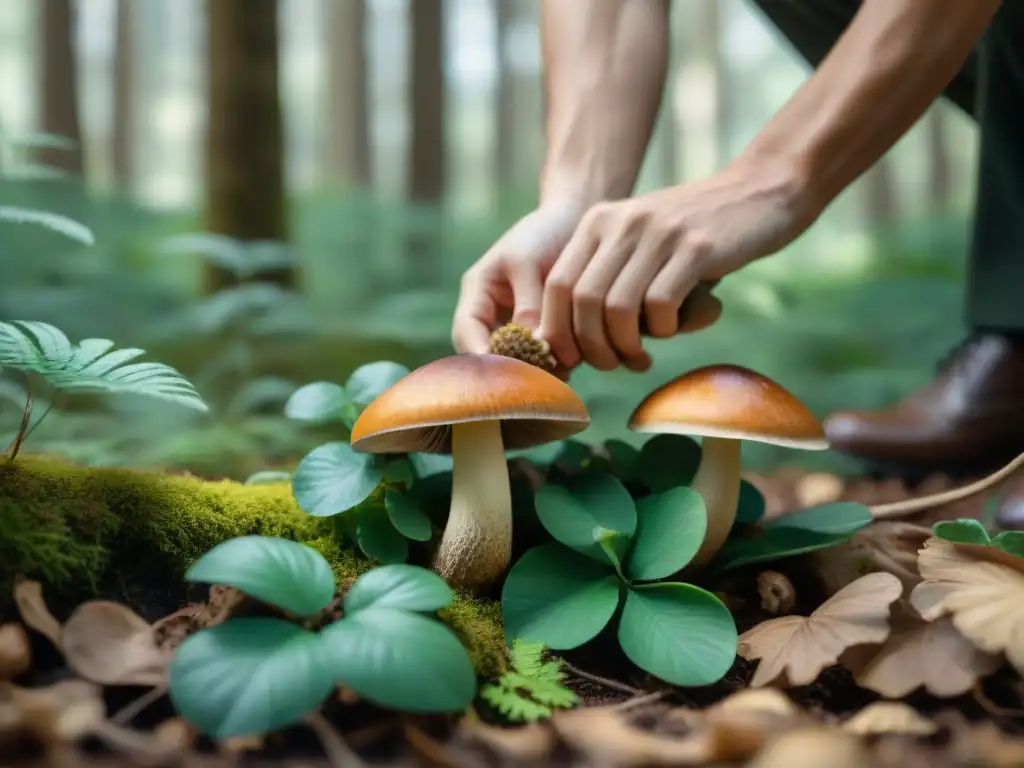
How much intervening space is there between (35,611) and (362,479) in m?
0.49

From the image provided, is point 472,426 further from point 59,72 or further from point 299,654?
point 59,72

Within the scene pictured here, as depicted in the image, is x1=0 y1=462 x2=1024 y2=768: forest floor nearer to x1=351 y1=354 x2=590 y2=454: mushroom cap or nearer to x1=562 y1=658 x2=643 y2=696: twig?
x1=562 y1=658 x2=643 y2=696: twig

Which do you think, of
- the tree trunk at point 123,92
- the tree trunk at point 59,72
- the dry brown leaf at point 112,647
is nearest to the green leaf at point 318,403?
the dry brown leaf at point 112,647

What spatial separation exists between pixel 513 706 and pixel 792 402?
2.35 ft

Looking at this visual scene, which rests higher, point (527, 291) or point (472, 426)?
point (527, 291)

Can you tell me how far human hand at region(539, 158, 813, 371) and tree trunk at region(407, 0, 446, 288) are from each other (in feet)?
19.0

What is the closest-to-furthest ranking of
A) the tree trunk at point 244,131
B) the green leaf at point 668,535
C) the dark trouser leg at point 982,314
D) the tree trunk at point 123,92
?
the green leaf at point 668,535
the dark trouser leg at point 982,314
the tree trunk at point 244,131
the tree trunk at point 123,92

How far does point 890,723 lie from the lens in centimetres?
87

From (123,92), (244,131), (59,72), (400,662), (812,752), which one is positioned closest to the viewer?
(812,752)

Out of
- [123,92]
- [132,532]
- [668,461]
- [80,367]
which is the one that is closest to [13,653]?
[132,532]

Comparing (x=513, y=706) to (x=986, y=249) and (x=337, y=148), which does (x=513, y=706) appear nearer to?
(x=986, y=249)

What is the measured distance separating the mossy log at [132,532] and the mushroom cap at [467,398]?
23cm

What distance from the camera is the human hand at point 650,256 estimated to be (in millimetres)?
1395

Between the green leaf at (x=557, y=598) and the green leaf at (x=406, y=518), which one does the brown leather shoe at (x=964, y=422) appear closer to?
the green leaf at (x=557, y=598)
